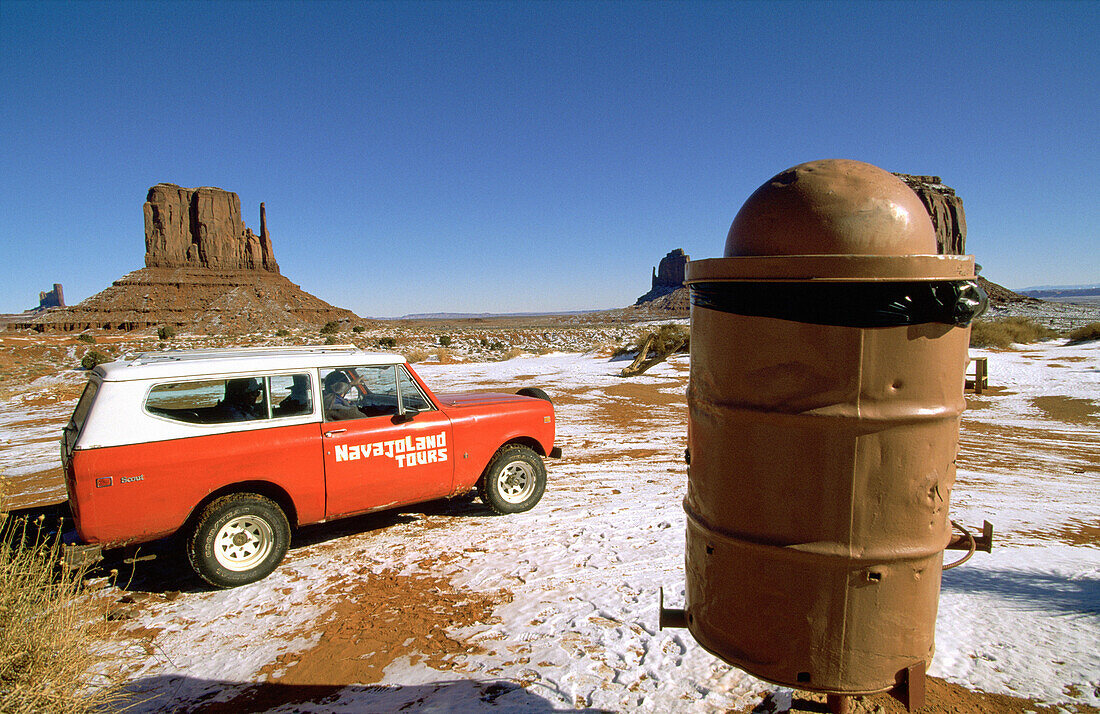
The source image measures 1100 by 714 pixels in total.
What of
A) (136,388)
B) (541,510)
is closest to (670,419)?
(541,510)

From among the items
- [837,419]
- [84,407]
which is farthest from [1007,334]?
[84,407]

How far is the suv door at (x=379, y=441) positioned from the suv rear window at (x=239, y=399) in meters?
0.25

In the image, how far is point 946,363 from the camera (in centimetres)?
206

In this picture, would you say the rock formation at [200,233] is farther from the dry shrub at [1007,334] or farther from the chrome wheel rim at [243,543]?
the chrome wheel rim at [243,543]

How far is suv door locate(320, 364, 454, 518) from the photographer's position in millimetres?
5414

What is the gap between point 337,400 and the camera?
5641 millimetres

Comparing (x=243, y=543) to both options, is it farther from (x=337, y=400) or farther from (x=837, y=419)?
(x=837, y=419)

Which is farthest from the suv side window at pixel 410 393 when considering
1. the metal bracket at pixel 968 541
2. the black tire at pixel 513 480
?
the metal bracket at pixel 968 541

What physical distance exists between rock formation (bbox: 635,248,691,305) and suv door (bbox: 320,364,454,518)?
158m

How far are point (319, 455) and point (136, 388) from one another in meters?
1.54

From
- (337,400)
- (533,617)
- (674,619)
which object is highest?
(337,400)

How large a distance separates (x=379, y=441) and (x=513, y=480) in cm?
181

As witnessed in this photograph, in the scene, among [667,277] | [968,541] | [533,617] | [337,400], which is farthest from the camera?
[667,277]

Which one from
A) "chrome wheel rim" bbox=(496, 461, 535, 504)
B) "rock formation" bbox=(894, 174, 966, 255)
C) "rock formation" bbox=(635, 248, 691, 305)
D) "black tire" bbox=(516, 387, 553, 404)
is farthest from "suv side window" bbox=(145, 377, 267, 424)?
"rock formation" bbox=(635, 248, 691, 305)
